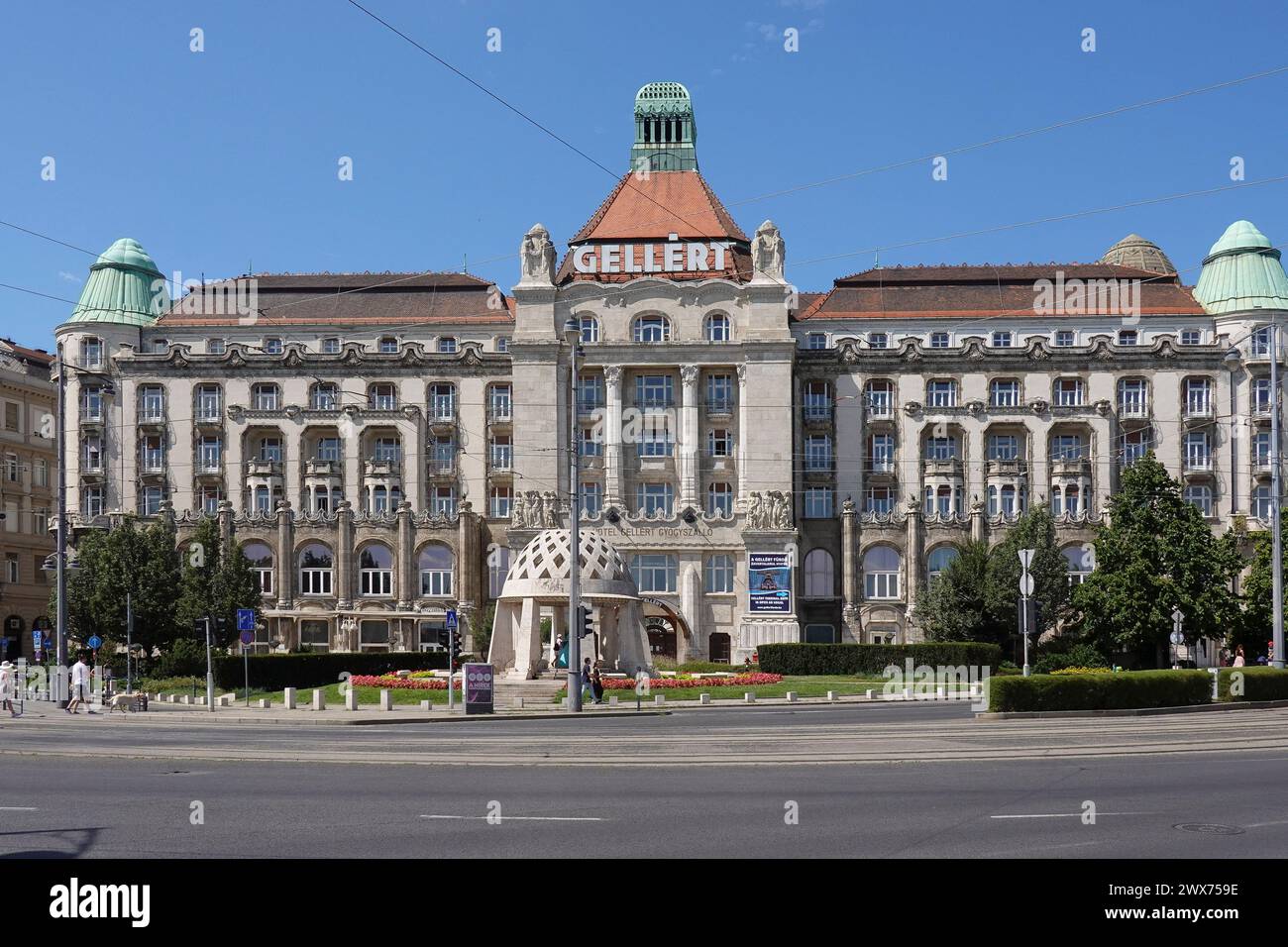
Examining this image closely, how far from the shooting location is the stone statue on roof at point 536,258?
88062mm

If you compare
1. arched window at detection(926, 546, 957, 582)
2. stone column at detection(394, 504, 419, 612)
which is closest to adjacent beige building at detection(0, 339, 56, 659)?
stone column at detection(394, 504, 419, 612)

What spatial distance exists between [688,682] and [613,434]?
3624 cm

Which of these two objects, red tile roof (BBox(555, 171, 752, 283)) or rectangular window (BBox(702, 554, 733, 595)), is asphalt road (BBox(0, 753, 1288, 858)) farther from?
red tile roof (BBox(555, 171, 752, 283))

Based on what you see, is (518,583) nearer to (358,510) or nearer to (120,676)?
(120,676)

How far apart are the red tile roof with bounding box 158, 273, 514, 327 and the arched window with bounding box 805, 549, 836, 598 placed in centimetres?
2617

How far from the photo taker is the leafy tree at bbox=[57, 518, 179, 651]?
6694 centimetres

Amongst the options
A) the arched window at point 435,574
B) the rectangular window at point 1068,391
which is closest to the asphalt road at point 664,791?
the arched window at point 435,574

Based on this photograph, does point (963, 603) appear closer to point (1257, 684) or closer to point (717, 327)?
point (717, 327)

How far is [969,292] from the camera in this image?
93938 mm

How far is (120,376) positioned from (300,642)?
869 inches

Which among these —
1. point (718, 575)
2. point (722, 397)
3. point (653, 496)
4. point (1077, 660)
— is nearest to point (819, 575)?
point (718, 575)

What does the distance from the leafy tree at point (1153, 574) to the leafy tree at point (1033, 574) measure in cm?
211

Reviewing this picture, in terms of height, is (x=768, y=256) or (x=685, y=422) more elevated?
(x=768, y=256)
